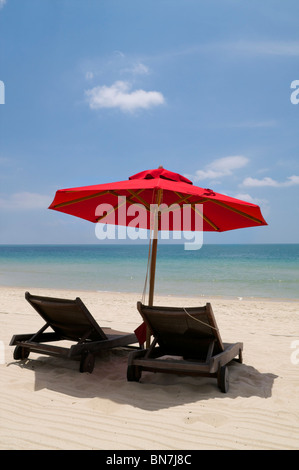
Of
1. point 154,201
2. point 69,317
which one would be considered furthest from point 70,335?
point 154,201

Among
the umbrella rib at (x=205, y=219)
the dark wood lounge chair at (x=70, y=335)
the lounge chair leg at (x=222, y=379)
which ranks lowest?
the lounge chair leg at (x=222, y=379)

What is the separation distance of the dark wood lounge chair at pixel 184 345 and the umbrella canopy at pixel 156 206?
62cm

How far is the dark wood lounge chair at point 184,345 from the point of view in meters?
3.77

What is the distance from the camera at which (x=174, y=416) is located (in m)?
3.21

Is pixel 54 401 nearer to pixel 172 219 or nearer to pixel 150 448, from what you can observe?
pixel 150 448

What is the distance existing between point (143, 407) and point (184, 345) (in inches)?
39.5

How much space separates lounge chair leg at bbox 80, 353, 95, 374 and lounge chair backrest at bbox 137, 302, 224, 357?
0.76 m

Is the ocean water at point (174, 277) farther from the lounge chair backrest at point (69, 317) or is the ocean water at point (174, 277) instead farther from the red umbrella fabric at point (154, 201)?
the lounge chair backrest at point (69, 317)

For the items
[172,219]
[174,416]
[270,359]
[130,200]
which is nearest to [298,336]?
[270,359]

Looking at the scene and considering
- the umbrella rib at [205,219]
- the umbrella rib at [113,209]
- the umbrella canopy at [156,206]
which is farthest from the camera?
the umbrella rib at [205,219]

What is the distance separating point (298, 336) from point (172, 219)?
10.4 feet

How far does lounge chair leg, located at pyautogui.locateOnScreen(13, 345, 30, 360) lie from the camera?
4.78 metres

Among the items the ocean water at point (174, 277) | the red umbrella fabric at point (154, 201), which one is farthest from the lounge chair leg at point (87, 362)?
the ocean water at point (174, 277)

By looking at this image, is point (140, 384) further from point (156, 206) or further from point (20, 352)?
point (156, 206)
